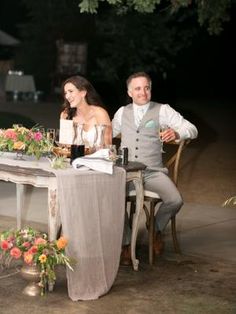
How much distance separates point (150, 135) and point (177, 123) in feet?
0.75

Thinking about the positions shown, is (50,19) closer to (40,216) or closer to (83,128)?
(40,216)

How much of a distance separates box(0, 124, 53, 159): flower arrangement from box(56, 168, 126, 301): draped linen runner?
0.59 metres

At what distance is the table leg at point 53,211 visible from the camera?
536 centimetres

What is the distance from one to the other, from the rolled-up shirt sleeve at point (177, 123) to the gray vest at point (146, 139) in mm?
51

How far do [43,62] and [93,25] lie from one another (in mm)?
2525

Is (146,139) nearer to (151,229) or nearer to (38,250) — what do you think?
(151,229)

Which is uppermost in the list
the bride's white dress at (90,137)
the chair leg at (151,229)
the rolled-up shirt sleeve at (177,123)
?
the rolled-up shirt sleeve at (177,123)

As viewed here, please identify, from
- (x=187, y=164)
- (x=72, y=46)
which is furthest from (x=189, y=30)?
(x=187, y=164)

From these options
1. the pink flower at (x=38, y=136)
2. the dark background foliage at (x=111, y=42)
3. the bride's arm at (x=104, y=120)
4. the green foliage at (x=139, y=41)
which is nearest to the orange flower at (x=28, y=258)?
the pink flower at (x=38, y=136)

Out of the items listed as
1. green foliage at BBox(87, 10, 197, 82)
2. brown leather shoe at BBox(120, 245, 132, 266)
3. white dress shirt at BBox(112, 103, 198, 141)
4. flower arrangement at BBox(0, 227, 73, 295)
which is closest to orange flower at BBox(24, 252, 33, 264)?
flower arrangement at BBox(0, 227, 73, 295)

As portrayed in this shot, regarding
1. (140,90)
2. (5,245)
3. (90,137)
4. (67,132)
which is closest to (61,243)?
(5,245)

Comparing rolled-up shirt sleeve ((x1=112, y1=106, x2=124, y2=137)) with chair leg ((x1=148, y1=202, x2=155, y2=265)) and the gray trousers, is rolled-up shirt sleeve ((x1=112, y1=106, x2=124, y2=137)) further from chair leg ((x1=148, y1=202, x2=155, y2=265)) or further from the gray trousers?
chair leg ((x1=148, y1=202, x2=155, y2=265))

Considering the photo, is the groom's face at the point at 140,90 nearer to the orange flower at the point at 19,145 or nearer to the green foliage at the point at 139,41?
the orange flower at the point at 19,145

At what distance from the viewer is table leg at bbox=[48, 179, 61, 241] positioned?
5359 mm
